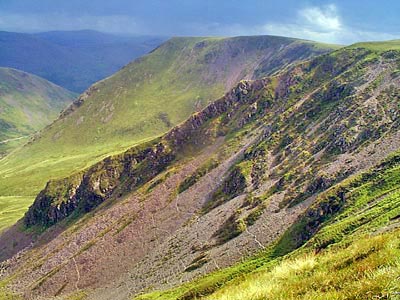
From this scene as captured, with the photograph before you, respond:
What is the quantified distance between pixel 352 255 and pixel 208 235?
97.5m

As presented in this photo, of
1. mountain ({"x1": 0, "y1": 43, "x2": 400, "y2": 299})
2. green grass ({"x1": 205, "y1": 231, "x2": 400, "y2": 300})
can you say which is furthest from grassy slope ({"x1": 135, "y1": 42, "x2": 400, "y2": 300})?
mountain ({"x1": 0, "y1": 43, "x2": 400, "y2": 299})

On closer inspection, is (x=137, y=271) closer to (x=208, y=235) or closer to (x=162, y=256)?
(x=162, y=256)

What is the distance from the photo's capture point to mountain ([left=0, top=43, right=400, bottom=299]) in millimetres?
86812

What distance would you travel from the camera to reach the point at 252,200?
121500mm

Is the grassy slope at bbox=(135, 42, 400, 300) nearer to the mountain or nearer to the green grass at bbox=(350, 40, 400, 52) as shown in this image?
the mountain

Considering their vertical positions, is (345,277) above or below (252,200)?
above

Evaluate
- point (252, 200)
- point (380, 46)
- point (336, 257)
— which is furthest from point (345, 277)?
point (380, 46)

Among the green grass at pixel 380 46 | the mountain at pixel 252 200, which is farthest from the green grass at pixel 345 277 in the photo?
the green grass at pixel 380 46

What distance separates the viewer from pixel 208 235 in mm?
118938

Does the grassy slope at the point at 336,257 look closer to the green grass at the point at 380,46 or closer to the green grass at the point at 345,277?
the green grass at the point at 345,277

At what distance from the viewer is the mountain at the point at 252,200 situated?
8681cm

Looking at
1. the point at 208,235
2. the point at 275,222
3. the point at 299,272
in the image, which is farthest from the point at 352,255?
the point at 208,235

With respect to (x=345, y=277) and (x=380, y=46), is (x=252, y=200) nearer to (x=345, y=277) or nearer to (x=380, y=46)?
(x=345, y=277)

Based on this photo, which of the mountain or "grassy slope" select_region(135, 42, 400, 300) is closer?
"grassy slope" select_region(135, 42, 400, 300)
